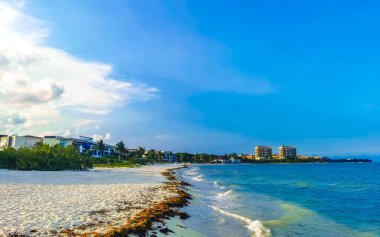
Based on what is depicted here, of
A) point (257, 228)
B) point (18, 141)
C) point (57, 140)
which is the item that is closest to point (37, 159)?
point (257, 228)

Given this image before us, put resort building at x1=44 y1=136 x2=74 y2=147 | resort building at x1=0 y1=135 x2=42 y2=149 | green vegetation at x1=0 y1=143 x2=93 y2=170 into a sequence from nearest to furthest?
1. green vegetation at x1=0 y1=143 x2=93 y2=170
2. resort building at x1=0 y1=135 x2=42 y2=149
3. resort building at x1=44 y1=136 x2=74 y2=147

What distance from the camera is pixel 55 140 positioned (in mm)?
131125

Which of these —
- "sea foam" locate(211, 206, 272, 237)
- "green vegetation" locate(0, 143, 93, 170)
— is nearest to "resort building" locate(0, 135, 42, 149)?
"green vegetation" locate(0, 143, 93, 170)

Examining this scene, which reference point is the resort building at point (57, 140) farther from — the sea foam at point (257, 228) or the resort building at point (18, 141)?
the sea foam at point (257, 228)

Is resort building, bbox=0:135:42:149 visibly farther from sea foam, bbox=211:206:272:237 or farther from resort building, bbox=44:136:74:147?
sea foam, bbox=211:206:272:237

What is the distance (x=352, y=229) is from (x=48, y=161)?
49.8 m

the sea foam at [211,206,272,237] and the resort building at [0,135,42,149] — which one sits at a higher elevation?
the resort building at [0,135,42,149]

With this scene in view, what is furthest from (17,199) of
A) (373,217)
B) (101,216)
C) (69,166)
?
(69,166)

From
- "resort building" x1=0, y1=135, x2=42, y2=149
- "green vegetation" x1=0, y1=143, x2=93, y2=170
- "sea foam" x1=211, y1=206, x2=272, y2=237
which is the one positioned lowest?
"sea foam" x1=211, y1=206, x2=272, y2=237

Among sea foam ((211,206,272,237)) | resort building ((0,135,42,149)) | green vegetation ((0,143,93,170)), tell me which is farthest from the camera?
resort building ((0,135,42,149))

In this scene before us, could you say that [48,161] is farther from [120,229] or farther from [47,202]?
[120,229]

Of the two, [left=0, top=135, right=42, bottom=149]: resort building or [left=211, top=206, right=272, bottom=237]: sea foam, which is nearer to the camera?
[left=211, top=206, right=272, bottom=237]: sea foam

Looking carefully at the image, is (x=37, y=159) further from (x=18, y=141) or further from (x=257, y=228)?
(x=18, y=141)

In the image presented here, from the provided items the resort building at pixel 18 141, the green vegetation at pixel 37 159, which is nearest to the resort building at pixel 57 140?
the resort building at pixel 18 141
